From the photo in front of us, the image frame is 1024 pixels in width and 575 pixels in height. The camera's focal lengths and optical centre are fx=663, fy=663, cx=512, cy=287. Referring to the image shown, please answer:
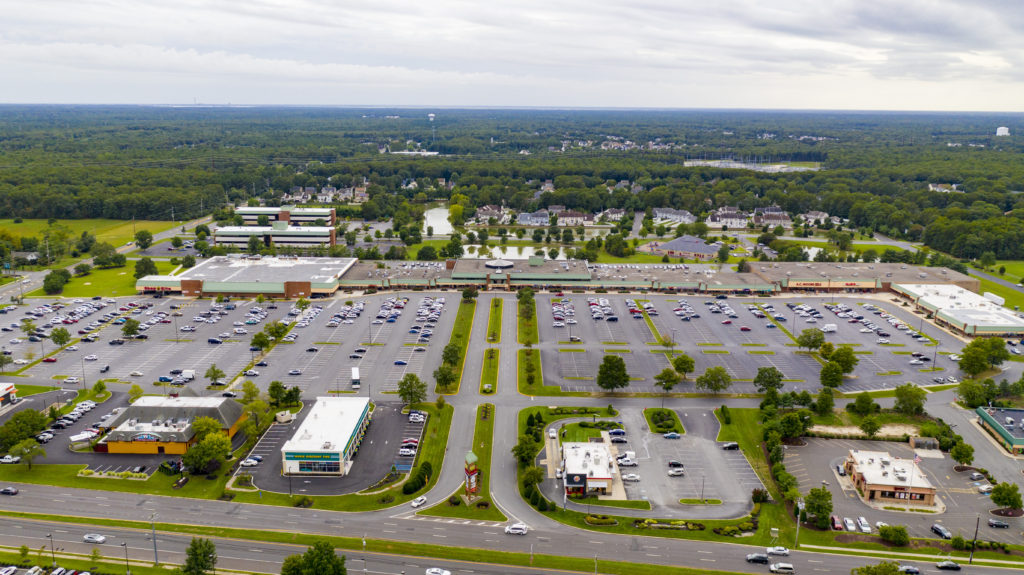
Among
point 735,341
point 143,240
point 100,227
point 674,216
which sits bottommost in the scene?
point 735,341

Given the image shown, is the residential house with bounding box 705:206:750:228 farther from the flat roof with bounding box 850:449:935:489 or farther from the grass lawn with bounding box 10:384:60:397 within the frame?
the grass lawn with bounding box 10:384:60:397

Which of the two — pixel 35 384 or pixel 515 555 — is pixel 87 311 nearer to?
pixel 35 384

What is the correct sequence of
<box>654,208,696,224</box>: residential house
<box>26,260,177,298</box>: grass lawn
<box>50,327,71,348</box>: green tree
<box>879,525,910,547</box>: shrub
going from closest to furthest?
<box>879,525,910,547</box>: shrub, <box>50,327,71,348</box>: green tree, <box>26,260,177,298</box>: grass lawn, <box>654,208,696,224</box>: residential house

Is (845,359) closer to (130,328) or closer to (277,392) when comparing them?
(277,392)

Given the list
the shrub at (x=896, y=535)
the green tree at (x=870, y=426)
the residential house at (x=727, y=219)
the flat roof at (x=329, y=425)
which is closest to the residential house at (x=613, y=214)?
the residential house at (x=727, y=219)

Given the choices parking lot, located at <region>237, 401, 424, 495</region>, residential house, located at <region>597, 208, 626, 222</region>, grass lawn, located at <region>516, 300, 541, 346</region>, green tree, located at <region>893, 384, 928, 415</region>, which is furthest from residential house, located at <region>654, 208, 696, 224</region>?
parking lot, located at <region>237, 401, 424, 495</region>

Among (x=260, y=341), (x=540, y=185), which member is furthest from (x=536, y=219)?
(x=260, y=341)

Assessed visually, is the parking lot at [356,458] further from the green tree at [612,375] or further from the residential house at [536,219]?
the residential house at [536,219]
